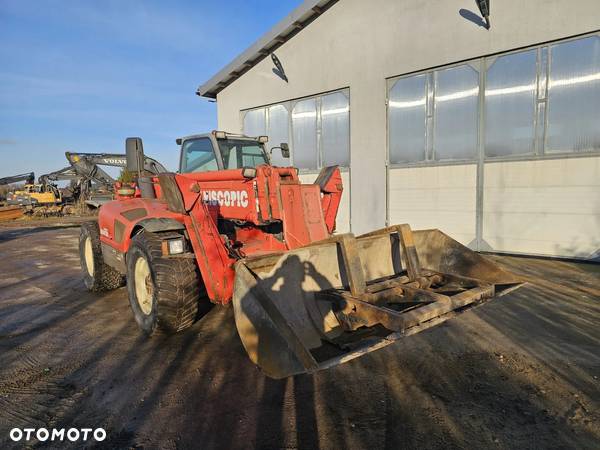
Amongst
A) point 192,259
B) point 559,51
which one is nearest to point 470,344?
point 192,259

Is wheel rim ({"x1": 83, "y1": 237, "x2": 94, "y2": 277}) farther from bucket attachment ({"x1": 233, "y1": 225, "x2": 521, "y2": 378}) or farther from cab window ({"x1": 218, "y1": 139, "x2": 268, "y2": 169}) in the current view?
bucket attachment ({"x1": 233, "y1": 225, "x2": 521, "y2": 378})

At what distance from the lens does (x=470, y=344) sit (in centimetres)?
384

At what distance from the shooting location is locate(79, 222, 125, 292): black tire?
6.04 metres

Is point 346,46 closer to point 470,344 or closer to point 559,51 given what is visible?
point 559,51

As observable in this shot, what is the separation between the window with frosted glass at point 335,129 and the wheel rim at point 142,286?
732cm

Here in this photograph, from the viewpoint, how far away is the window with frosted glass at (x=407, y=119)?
29.9 feet

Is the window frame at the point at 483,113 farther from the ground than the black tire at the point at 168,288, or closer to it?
farther from the ground

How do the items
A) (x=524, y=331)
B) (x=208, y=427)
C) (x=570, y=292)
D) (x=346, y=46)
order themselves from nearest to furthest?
(x=208, y=427)
(x=524, y=331)
(x=570, y=292)
(x=346, y=46)

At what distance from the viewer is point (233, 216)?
4.52 m

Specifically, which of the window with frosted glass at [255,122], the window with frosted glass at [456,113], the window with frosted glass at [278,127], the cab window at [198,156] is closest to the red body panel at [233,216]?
the cab window at [198,156]

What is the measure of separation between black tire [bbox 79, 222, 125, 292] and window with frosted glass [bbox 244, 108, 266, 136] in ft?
23.8

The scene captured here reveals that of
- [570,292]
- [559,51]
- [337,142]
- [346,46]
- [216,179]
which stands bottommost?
[570,292]

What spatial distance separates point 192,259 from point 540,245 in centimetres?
730

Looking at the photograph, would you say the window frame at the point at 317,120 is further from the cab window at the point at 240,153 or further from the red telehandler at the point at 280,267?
the red telehandler at the point at 280,267
